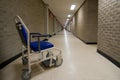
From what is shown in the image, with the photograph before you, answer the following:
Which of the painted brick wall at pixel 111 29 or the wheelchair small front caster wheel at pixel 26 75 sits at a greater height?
the painted brick wall at pixel 111 29

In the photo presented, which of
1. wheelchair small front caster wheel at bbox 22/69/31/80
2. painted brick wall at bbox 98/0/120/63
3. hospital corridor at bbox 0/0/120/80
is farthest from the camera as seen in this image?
painted brick wall at bbox 98/0/120/63

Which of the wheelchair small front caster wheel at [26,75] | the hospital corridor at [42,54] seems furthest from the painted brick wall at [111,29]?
the wheelchair small front caster wheel at [26,75]

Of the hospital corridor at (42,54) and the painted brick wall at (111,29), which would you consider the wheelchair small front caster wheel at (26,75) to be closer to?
the hospital corridor at (42,54)

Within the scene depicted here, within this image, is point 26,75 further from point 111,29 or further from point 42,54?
point 111,29

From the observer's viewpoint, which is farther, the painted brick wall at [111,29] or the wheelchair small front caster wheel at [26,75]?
the painted brick wall at [111,29]

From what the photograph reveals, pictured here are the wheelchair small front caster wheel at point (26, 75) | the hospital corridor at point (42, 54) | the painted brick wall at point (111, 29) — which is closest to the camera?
the wheelchair small front caster wheel at point (26, 75)

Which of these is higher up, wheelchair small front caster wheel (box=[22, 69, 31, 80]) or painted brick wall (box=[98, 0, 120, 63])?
painted brick wall (box=[98, 0, 120, 63])

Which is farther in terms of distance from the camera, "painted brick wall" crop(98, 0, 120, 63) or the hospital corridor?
"painted brick wall" crop(98, 0, 120, 63)

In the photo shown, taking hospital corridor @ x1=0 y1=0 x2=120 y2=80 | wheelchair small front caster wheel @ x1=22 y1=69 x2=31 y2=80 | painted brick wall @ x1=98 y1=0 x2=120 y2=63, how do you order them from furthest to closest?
1. painted brick wall @ x1=98 y1=0 x2=120 y2=63
2. hospital corridor @ x1=0 y1=0 x2=120 y2=80
3. wheelchair small front caster wheel @ x1=22 y1=69 x2=31 y2=80

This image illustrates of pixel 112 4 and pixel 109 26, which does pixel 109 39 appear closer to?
pixel 109 26

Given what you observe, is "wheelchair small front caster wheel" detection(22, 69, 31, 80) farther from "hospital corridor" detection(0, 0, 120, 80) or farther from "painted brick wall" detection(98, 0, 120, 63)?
"painted brick wall" detection(98, 0, 120, 63)

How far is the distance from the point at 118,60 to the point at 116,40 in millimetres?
497

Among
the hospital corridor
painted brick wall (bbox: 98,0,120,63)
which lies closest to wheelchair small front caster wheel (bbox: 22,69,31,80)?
the hospital corridor

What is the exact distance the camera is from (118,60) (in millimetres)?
2709
